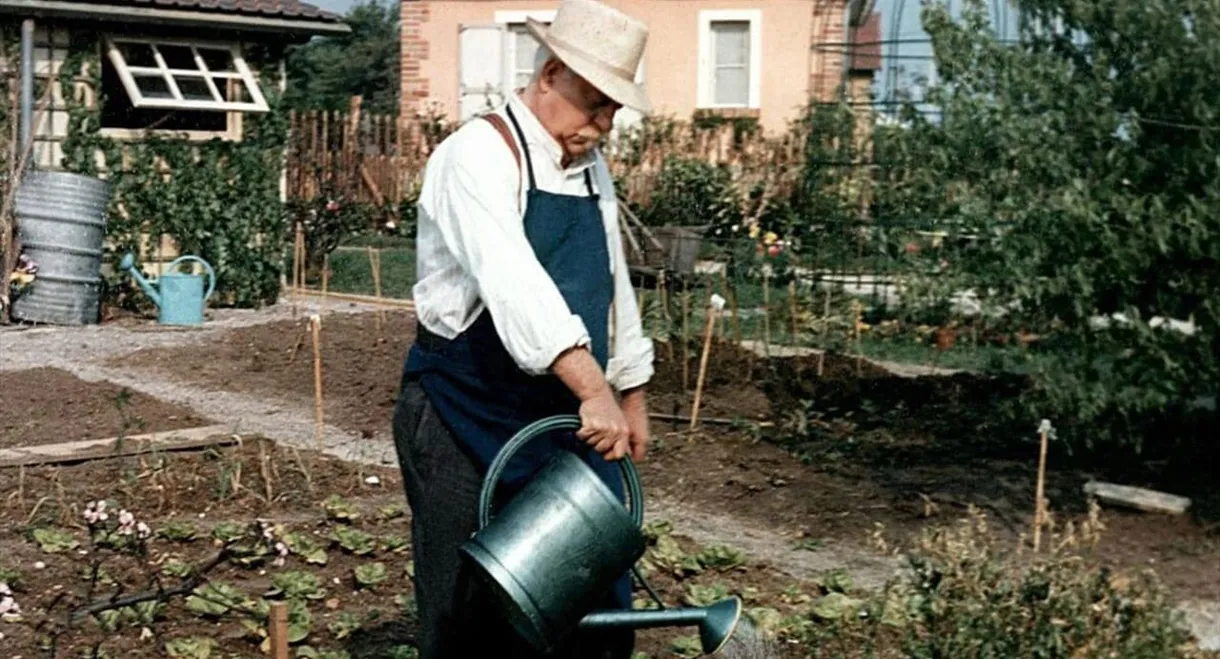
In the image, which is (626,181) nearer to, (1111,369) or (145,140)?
(145,140)

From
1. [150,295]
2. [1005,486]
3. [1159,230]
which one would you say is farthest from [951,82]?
[150,295]

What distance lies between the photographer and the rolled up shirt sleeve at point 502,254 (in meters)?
3.20

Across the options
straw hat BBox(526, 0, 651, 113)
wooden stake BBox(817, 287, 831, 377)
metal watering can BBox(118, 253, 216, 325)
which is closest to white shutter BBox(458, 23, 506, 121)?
metal watering can BBox(118, 253, 216, 325)

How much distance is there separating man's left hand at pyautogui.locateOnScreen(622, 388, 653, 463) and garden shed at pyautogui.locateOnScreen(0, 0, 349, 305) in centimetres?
974

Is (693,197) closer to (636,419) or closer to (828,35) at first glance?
(828,35)

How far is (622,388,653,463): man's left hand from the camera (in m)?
3.66

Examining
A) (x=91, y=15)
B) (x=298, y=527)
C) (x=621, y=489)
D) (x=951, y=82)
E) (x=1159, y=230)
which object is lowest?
(x=298, y=527)

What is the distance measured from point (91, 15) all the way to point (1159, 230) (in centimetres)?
914

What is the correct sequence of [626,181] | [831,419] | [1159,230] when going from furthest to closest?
[626,181]
[831,419]
[1159,230]

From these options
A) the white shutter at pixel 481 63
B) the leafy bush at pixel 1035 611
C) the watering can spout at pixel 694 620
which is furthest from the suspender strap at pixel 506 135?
the white shutter at pixel 481 63

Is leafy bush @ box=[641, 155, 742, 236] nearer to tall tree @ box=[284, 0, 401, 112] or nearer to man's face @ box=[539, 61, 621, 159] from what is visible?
man's face @ box=[539, 61, 621, 159]

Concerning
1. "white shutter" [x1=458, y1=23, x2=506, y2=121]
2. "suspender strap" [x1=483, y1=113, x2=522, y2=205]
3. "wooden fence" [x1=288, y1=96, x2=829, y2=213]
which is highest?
"white shutter" [x1=458, y1=23, x2=506, y2=121]

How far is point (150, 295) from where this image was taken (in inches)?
504

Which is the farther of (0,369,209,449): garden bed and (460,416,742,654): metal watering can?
(0,369,209,449): garden bed
